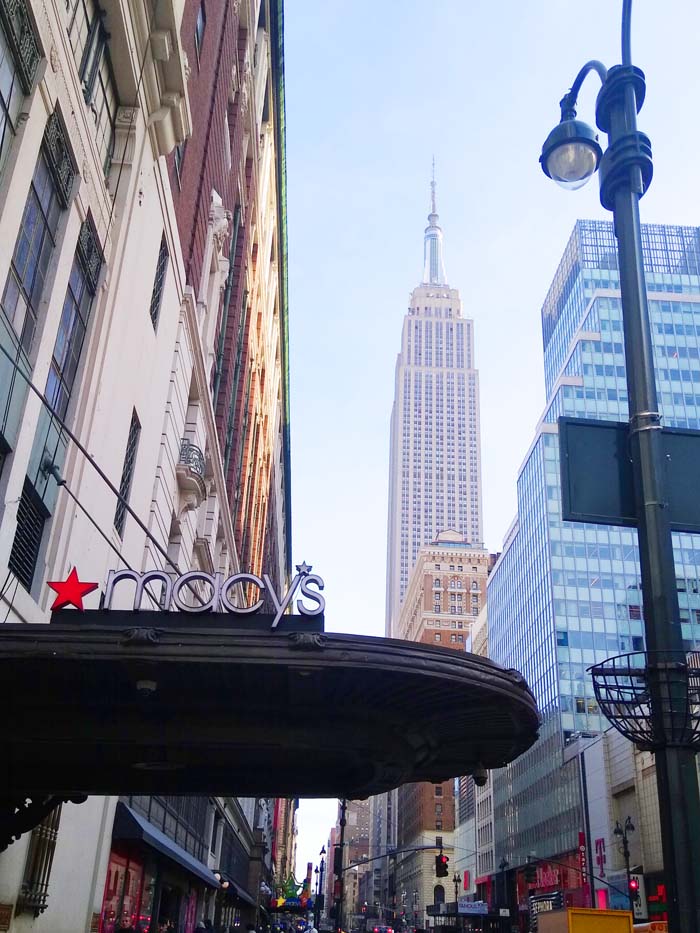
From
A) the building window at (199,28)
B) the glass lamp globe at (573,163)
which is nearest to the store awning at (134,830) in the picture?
the glass lamp globe at (573,163)

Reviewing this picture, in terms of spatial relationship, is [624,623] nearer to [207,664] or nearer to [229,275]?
[229,275]

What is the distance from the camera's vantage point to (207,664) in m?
8.80

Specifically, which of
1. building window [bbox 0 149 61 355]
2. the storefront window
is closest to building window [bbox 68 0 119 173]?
building window [bbox 0 149 61 355]

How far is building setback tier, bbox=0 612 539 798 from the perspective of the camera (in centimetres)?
872

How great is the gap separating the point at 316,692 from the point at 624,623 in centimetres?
8840

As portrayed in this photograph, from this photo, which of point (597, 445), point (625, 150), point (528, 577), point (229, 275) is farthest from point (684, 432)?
point (528, 577)

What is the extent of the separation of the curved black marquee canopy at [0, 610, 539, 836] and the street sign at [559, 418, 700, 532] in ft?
8.15

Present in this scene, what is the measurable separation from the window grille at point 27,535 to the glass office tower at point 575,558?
72569 mm

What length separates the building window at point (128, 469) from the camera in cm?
2053

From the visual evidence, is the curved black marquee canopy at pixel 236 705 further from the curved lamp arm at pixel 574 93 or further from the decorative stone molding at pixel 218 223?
the decorative stone molding at pixel 218 223

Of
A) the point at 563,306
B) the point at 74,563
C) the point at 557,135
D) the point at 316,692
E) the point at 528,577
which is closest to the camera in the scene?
the point at 557,135

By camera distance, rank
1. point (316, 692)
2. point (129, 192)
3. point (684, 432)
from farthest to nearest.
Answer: point (129, 192)
point (316, 692)
point (684, 432)

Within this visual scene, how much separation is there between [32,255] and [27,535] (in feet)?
14.7

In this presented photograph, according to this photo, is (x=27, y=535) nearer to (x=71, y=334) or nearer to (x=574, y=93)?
(x=71, y=334)
